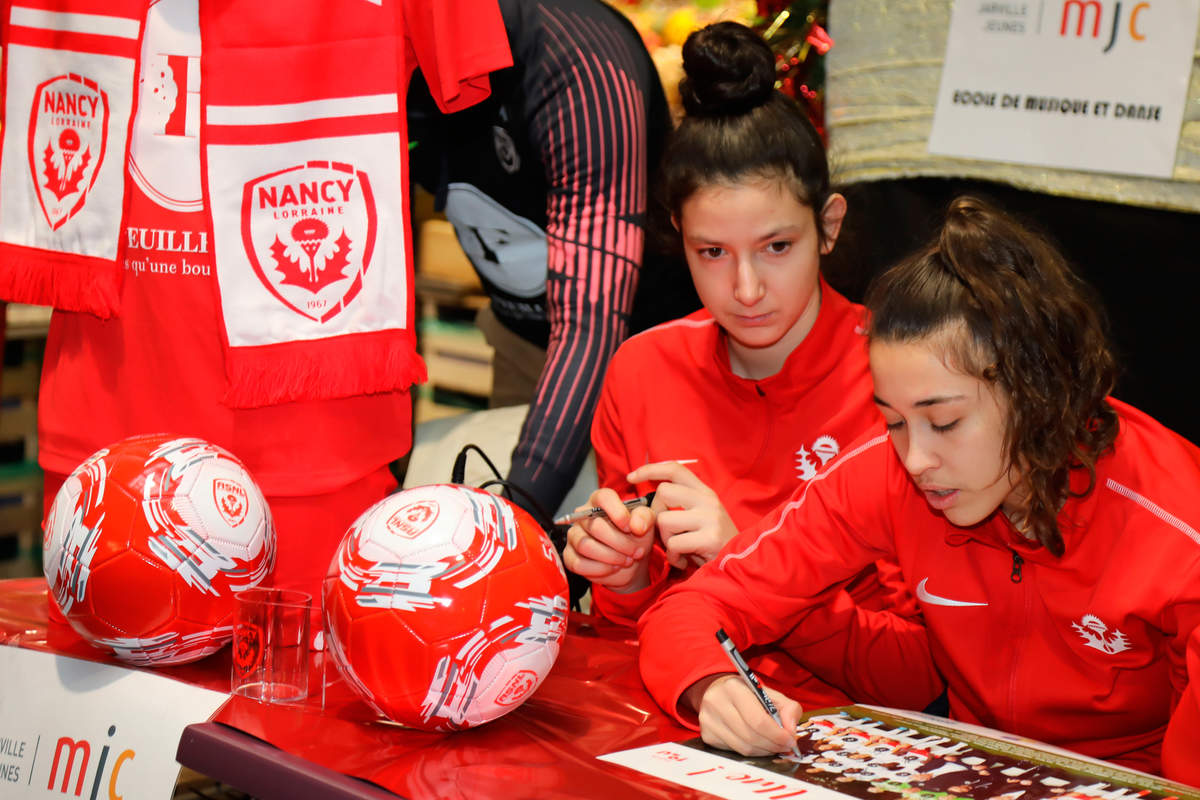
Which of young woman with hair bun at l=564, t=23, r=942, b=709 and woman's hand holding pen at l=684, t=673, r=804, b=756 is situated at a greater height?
young woman with hair bun at l=564, t=23, r=942, b=709

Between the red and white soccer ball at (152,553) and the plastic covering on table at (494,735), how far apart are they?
7 centimetres

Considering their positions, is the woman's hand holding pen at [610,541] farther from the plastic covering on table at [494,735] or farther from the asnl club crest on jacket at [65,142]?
the asnl club crest on jacket at [65,142]

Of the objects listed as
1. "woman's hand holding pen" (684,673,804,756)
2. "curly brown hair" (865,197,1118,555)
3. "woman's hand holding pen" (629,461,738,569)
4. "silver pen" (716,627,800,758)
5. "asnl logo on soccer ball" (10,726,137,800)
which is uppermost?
"curly brown hair" (865,197,1118,555)

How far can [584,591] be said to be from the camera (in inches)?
73.9

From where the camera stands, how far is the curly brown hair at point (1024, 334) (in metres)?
1.24

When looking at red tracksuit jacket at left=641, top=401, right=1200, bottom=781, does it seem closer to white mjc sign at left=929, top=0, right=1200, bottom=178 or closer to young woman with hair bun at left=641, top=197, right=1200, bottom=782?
young woman with hair bun at left=641, top=197, right=1200, bottom=782

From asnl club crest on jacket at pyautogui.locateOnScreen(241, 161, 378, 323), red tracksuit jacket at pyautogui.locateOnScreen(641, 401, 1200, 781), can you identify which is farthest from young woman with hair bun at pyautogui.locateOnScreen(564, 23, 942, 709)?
asnl club crest on jacket at pyautogui.locateOnScreen(241, 161, 378, 323)

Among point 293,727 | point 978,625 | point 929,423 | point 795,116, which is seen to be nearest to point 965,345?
point 929,423

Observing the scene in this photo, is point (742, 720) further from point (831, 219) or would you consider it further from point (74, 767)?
point (831, 219)

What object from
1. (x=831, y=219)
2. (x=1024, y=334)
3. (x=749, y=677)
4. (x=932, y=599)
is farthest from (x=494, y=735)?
(x=831, y=219)

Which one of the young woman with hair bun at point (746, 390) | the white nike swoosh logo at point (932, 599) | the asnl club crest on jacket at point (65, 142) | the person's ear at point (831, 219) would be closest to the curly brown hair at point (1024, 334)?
the white nike swoosh logo at point (932, 599)

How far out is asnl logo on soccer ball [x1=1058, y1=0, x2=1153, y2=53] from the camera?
2.00 metres

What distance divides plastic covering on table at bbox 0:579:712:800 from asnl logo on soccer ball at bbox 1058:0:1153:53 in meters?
1.37

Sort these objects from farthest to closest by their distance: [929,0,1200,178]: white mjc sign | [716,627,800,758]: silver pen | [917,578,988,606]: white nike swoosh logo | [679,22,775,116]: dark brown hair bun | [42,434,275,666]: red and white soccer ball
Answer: [929,0,1200,178]: white mjc sign → [679,22,775,116]: dark brown hair bun → [917,578,988,606]: white nike swoosh logo → [42,434,275,666]: red and white soccer ball → [716,627,800,758]: silver pen
